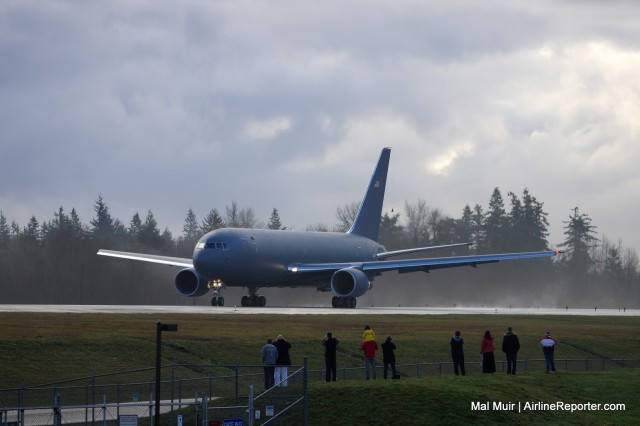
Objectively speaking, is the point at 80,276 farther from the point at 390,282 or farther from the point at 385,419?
the point at 385,419

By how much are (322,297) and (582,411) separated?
66.6m

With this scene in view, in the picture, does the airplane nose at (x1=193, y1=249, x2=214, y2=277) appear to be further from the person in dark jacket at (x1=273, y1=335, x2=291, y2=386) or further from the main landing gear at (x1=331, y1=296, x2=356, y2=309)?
the person in dark jacket at (x1=273, y1=335, x2=291, y2=386)

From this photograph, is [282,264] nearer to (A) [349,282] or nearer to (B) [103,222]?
(A) [349,282]

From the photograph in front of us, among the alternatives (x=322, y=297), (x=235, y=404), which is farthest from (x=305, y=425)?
(x=322, y=297)

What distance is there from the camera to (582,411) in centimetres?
3191

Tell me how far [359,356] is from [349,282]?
101 feet

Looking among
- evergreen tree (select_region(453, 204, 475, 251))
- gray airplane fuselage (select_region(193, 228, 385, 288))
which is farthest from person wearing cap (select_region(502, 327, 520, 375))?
evergreen tree (select_region(453, 204, 475, 251))

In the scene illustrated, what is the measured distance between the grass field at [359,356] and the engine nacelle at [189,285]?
667 inches

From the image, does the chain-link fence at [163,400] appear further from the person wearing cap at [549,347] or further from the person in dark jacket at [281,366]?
the person wearing cap at [549,347]

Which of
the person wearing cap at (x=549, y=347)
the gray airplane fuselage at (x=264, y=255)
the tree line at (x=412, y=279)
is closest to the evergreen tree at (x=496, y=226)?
the tree line at (x=412, y=279)

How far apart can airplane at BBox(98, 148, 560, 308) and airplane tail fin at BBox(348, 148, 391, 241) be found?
6.23 meters

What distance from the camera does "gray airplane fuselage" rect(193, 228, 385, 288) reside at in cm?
7244

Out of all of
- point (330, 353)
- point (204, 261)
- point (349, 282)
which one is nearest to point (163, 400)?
point (330, 353)

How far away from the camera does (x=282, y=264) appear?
3034 inches
